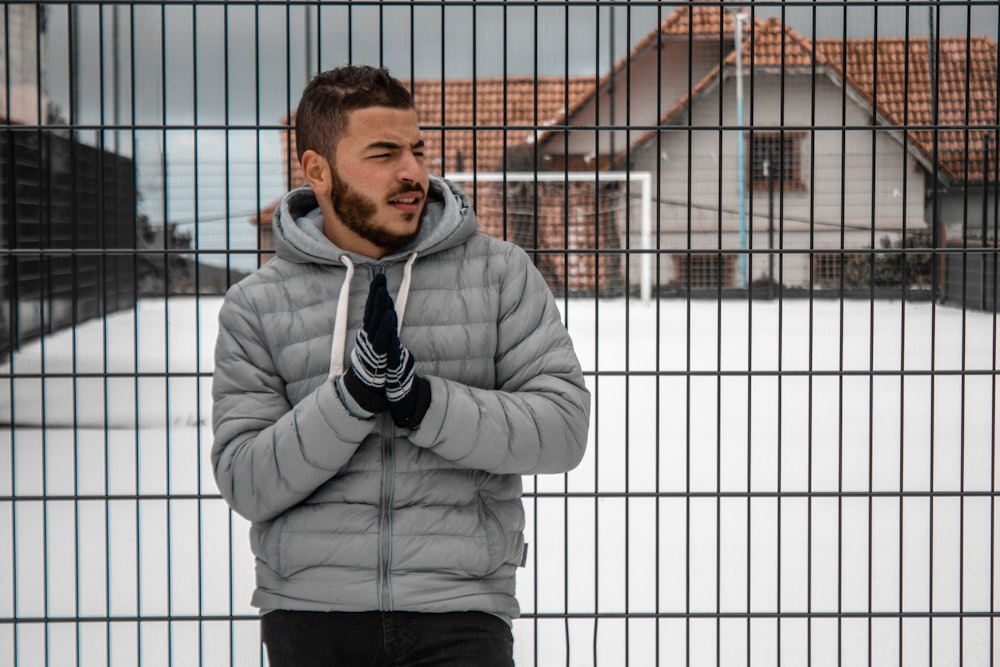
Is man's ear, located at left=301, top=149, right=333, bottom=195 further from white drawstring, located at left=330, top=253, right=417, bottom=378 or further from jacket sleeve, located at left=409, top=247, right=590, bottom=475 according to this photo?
jacket sleeve, located at left=409, top=247, right=590, bottom=475

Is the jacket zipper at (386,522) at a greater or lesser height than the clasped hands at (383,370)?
lesser

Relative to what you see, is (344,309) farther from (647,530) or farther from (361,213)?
(647,530)

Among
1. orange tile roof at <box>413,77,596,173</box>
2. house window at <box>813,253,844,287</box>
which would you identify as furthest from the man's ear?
house window at <box>813,253,844,287</box>

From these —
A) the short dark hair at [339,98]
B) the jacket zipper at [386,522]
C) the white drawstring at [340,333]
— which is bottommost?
the jacket zipper at [386,522]

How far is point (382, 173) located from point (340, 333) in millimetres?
178

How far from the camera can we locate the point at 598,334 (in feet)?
6.80

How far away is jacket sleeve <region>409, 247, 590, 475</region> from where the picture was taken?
3.68 feet

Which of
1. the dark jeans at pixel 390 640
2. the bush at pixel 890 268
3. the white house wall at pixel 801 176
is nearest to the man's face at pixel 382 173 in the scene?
the dark jeans at pixel 390 640

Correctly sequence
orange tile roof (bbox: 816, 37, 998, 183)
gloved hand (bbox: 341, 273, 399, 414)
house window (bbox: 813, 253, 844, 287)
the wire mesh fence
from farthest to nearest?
1. house window (bbox: 813, 253, 844, 287)
2. orange tile roof (bbox: 816, 37, 998, 183)
3. the wire mesh fence
4. gloved hand (bbox: 341, 273, 399, 414)

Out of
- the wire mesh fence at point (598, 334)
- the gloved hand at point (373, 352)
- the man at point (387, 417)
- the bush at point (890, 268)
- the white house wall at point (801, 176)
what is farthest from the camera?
the white house wall at point (801, 176)

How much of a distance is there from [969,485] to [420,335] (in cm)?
618

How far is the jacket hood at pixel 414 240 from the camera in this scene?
1.23 meters

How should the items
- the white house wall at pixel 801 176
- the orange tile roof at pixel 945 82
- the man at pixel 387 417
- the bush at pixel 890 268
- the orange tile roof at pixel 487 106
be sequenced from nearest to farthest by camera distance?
the man at pixel 387 417 < the orange tile roof at pixel 945 82 < the bush at pixel 890 268 < the orange tile roof at pixel 487 106 < the white house wall at pixel 801 176

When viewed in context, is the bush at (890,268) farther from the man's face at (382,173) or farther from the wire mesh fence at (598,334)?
the man's face at (382,173)
